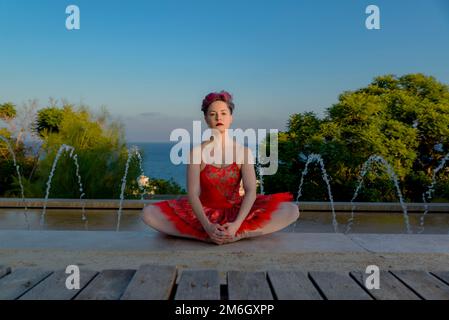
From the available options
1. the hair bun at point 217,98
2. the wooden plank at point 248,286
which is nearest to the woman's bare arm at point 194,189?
the hair bun at point 217,98

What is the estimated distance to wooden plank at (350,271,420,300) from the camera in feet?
6.46

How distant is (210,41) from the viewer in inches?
832

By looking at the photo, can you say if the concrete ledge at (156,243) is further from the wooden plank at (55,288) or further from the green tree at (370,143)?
the green tree at (370,143)

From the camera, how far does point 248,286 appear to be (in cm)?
205

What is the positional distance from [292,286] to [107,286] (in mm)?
786

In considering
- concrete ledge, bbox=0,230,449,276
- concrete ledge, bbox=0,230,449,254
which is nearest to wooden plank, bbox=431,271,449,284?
concrete ledge, bbox=0,230,449,276

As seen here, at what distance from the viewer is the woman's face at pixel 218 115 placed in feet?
12.4

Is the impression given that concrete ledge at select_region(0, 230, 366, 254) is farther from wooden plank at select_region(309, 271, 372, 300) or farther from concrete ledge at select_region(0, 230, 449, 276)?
wooden plank at select_region(309, 271, 372, 300)

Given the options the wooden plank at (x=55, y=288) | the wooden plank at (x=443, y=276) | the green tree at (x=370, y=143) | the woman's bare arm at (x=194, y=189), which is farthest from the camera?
the green tree at (x=370, y=143)

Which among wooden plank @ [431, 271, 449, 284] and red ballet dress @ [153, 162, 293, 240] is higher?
red ballet dress @ [153, 162, 293, 240]

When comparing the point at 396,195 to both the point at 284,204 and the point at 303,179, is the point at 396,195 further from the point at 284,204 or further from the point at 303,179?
the point at 284,204

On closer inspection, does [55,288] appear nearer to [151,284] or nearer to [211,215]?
[151,284]

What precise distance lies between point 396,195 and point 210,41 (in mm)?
12816

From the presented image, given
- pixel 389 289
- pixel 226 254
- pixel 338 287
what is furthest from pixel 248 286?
pixel 226 254
